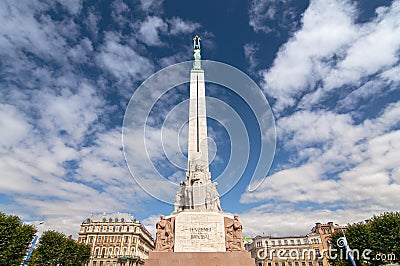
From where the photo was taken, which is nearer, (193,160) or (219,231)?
(219,231)

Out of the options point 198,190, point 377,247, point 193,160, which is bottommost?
point 377,247

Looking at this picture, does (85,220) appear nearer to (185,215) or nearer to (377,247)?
(185,215)

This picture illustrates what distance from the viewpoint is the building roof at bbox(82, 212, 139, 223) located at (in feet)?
248

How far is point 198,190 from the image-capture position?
2036cm

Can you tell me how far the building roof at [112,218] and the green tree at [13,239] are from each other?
47.8m

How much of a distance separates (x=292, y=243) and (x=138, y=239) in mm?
48226

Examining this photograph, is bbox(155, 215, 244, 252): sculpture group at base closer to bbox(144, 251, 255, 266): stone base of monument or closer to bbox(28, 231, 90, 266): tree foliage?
bbox(144, 251, 255, 266): stone base of monument

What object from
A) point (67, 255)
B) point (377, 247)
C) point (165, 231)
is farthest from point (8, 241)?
point (377, 247)

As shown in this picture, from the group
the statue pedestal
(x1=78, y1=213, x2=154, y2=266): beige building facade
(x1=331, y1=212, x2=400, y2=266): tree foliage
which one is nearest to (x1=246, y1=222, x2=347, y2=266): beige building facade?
(x1=78, y1=213, x2=154, y2=266): beige building facade

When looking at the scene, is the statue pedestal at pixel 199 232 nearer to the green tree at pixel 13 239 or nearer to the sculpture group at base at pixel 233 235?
the sculpture group at base at pixel 233 235

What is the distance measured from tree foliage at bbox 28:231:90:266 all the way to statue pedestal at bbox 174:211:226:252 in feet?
90.4

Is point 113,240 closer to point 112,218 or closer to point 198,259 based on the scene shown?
point 112,218

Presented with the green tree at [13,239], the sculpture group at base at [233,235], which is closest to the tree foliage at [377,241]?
the sculpture group at base at [233,235]

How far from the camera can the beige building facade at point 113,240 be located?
6794cm
